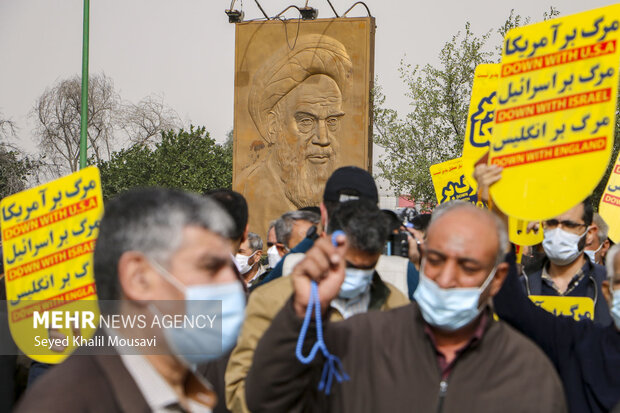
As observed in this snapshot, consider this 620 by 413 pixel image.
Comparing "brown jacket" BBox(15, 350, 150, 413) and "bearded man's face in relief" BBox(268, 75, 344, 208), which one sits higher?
"bearded man's face in relief" BBox(268, 75, 344, 208)

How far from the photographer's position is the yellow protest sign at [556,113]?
3404 mm

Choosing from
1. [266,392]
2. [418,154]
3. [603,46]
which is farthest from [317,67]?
[266,392]

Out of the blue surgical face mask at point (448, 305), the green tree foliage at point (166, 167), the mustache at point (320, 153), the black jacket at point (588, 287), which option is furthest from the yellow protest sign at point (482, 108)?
the green tree foliage at point (166, 167)

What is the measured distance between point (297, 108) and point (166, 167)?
14552 mm

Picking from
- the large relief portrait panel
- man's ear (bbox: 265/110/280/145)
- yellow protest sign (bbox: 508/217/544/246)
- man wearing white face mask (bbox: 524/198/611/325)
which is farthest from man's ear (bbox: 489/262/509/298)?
man's ear (bbox: 265/110/280/145)

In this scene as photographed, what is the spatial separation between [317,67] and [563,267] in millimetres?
15561

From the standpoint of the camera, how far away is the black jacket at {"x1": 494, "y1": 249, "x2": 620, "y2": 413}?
318 centimetres

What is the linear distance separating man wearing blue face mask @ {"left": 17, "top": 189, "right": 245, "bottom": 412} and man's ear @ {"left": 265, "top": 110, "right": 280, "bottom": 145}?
60.6ft

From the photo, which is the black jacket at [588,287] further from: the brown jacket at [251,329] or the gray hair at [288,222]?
the brown jacket at [251,329]

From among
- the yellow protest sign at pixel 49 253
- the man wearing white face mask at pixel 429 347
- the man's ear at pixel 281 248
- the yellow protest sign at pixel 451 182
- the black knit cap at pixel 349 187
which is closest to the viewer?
the man wearing white face mask at pixel 429 347

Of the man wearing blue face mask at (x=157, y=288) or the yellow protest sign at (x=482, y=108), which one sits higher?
the yellow protest sign at (x=482, y=108)

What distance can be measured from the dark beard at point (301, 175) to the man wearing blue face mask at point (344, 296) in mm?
16259

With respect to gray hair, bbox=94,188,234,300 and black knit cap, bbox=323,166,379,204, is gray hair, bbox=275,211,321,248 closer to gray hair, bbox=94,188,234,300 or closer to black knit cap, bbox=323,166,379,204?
black knit cap, bbox=323,166,379,204

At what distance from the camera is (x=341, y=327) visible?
8.93 ft
